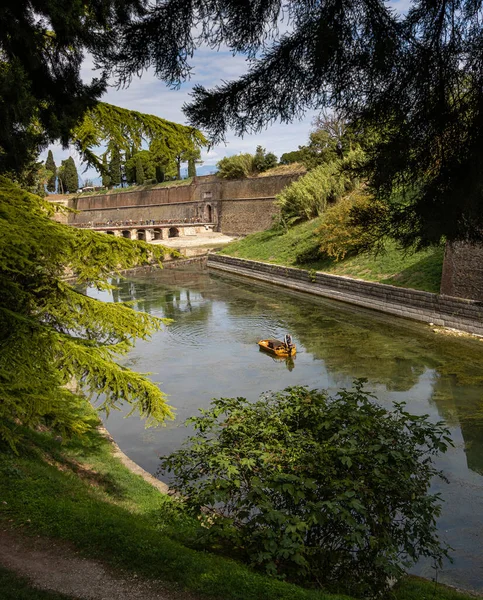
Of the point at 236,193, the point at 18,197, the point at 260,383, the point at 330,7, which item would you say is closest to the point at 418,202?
the point at 330,7

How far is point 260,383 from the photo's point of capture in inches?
528

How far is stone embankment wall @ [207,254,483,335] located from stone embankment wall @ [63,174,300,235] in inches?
552

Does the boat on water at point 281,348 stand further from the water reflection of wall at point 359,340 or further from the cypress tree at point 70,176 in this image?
the cypress tree at point 70,176

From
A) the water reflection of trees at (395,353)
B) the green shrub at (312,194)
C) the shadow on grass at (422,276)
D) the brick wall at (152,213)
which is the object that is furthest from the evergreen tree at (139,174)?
the shadow on grass at (422,276)

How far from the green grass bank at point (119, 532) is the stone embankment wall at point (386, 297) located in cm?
1293

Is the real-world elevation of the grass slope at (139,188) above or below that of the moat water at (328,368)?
above

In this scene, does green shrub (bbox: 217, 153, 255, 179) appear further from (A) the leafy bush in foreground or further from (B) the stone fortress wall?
(A) the leafy bush in foreground

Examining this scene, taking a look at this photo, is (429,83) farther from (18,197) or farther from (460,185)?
(18,197)

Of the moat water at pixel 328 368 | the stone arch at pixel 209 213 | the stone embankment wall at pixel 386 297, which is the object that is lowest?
the moat water at pixel 328 368

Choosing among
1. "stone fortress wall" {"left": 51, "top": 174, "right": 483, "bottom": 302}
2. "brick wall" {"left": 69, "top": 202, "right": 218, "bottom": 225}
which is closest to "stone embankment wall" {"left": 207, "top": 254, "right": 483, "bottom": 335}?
"stone fortress wall" {"left": 51, "top": 174, "right": 483, "bottom": 302}

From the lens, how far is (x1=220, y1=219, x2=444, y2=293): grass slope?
2086 centimetres

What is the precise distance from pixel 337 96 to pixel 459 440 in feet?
26.6

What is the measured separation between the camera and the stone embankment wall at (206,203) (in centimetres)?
4522

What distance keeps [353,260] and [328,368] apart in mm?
11983
